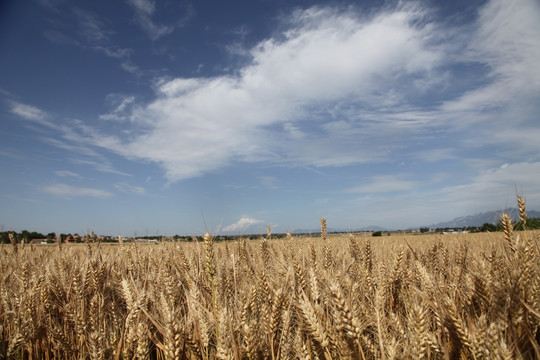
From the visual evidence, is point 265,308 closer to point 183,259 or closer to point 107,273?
point 183,259

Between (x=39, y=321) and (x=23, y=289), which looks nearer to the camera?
(x=39, y=321)

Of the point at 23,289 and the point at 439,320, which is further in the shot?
the point at 23,289

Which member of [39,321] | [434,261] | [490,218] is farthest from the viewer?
[434,261]

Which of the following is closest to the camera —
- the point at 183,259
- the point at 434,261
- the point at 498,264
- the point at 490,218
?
the point at 498,264

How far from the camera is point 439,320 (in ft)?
6.46

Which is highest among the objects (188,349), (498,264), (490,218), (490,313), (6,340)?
(490,218)

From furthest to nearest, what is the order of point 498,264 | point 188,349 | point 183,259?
point 183,259
point 498,264
point 188,349

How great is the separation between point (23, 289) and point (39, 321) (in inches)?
36.3

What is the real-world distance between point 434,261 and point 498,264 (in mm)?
1842

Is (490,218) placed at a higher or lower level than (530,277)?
higher

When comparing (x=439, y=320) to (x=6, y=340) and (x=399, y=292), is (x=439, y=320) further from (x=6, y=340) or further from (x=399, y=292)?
(x=6, y=340)

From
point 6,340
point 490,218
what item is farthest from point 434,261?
point 6,340

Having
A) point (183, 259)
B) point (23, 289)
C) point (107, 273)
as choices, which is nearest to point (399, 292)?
point (183, 259)

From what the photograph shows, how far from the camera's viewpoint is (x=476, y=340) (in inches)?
59.7
